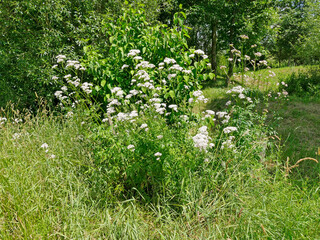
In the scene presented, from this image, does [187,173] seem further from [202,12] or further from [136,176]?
[202,12]

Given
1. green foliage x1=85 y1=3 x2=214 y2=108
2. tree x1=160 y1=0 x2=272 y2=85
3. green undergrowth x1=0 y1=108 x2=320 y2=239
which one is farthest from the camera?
tree x1=160 y1=0 x2=272 y2=85

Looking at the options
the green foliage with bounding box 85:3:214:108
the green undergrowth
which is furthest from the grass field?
the green foliage with bounding box 85:3:214:108

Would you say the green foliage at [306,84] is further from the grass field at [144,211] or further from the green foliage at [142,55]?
the grass field at [144,211]

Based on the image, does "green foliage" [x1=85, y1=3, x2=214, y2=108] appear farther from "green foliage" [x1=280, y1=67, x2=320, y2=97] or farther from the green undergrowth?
"green foliage" [x1=280, y1=67, x2=320, y2=97]

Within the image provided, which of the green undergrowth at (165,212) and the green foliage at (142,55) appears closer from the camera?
the green undergrowth at (165,212)

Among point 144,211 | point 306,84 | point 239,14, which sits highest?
point 239,14

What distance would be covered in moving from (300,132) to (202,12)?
554cm

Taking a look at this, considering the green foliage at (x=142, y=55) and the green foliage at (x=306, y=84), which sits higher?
the green foliage at (x=142, y=55)

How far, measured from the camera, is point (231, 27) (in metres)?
7.77

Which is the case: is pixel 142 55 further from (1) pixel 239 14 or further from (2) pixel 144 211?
(1) pixel 239 14

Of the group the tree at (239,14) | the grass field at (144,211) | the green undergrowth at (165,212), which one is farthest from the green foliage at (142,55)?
the tree at (239,14)

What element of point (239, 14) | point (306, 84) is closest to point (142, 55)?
point (239, 14)

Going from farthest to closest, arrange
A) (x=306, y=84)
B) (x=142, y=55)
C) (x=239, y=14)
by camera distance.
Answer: (x=239, y=14), (x=306, y=84), (x=142, y=55)

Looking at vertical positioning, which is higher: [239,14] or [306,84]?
[239,14]
